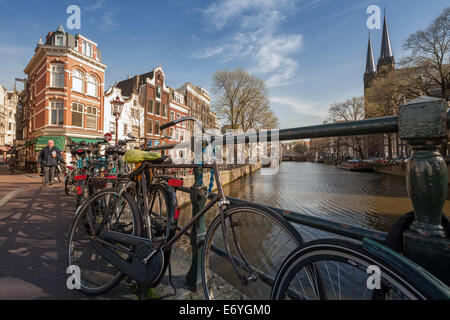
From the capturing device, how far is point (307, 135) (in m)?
1.16

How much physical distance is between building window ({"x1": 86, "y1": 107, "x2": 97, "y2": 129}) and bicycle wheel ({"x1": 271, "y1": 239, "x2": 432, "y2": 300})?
22573mm

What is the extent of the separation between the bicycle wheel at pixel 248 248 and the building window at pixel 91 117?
22.0 metres

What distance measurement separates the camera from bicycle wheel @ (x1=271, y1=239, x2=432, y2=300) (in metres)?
0.70

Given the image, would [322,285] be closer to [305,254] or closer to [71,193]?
[305,254]

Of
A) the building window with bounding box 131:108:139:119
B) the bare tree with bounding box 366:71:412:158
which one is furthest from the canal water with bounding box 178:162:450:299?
the building window with bounding box 131:108:139:119

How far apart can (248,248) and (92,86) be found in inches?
917

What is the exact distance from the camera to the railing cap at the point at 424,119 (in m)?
0.72

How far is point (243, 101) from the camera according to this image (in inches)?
1232

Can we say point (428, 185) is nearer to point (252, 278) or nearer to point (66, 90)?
point (252, 278)

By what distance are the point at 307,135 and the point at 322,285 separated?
677mm

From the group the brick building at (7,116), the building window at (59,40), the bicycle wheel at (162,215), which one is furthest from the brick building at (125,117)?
the brick building at (7,116)

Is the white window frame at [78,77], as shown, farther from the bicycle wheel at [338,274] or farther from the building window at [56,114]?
the bicycle wheel at [338,274]

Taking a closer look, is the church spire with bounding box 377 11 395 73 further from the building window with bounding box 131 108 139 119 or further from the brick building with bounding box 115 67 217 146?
the building window with bounding box 131 108 139 119
